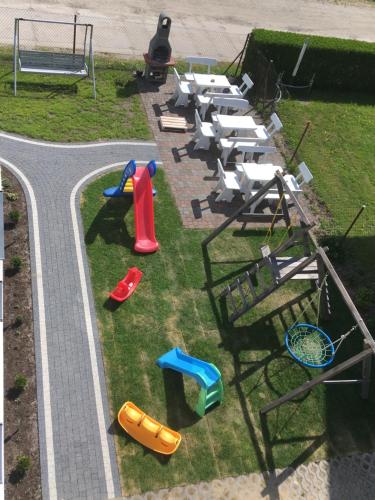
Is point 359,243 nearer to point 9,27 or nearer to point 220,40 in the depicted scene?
point 220,40

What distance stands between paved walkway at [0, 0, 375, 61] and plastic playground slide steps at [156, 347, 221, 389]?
14.6m

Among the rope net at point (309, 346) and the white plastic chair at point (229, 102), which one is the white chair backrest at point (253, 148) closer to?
the white plastic chair at point (229, 102)

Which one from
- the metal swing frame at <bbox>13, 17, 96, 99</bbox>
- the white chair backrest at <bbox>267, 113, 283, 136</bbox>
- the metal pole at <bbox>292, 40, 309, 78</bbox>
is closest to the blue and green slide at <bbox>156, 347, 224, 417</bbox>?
the white chair backrest at <bbox>267, 113, 283, 136</bbox>

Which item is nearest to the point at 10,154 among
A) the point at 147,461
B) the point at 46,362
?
the point at 46,362

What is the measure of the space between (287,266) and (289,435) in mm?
3529

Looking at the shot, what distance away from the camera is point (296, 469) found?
899 cm

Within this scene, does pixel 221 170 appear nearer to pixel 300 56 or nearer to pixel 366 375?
pixel 366 375

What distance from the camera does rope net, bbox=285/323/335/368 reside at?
9406 mm

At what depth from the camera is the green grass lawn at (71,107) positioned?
49.2 ft

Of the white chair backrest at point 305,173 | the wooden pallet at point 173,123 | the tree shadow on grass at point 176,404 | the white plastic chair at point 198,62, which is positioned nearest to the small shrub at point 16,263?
the tree shadow on grass at point 176,404

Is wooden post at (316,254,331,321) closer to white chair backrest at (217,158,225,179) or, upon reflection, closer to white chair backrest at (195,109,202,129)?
white chair backrest at (217,158,225,179)

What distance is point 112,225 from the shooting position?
1248 centimetres

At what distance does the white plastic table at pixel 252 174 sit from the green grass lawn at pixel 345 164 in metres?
2.29

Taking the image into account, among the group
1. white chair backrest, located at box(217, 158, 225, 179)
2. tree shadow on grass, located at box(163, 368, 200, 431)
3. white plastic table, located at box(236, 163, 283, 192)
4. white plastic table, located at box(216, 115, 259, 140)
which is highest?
white plastic table, located at box(216, 115, 259, 140)
